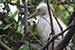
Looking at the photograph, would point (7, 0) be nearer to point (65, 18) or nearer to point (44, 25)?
point (65, 18)

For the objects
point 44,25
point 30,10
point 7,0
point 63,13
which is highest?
point 7,0

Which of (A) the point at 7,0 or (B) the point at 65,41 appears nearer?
(B) the point at 65,41

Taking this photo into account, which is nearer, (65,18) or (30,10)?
(30,10)

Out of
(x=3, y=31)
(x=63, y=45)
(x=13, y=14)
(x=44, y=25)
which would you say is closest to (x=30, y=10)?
(x=13, y=14)

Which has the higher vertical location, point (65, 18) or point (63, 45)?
point (63, 45)

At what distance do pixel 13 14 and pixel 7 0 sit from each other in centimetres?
14

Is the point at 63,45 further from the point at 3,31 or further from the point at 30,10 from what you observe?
the point at 30,10

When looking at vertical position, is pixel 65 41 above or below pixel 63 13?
above

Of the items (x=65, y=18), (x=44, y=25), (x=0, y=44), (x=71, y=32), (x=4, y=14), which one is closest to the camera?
(x=71, y=32)

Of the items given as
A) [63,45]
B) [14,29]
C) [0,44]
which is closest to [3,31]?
[14,29]

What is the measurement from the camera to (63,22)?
7.44ft

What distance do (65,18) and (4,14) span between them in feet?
2.86

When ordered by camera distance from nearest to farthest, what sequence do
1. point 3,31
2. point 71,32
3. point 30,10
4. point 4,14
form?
point 71,32, point 4,14, point 3,31, point 30,10

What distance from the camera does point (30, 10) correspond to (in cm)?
182
